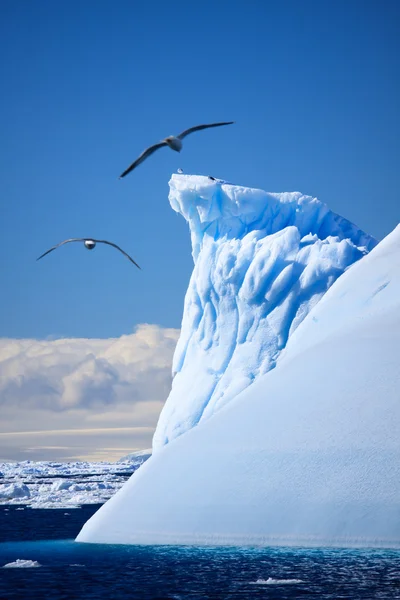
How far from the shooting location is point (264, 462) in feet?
68.1

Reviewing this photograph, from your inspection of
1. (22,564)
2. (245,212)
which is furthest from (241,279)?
(22,564)

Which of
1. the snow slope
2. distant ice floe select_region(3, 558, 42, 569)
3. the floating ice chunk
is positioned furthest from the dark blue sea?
the floating ice chunk

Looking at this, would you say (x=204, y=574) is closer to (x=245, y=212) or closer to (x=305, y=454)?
(x=305, y=454)

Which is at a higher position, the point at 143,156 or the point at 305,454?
the point at 143,156

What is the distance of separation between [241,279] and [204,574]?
20971 millimetres

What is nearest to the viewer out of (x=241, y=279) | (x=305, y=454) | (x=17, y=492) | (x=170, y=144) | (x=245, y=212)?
(x=170, y=144)

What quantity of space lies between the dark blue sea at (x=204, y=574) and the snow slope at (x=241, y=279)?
47.8 ft

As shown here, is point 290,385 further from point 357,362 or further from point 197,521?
point 197,521

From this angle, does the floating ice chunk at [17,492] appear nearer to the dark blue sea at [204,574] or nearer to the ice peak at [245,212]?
the ice peak at [245,212]

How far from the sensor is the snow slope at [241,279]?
35.6 meters

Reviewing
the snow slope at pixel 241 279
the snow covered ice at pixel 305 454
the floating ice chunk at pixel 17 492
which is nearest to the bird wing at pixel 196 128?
the snow covered ice at pixel 305 454

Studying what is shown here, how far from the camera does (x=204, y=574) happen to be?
17031 mm

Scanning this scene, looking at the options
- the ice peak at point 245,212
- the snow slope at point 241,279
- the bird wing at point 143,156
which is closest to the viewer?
the bird wing at point 143,156

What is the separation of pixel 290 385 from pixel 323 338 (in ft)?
8.88
